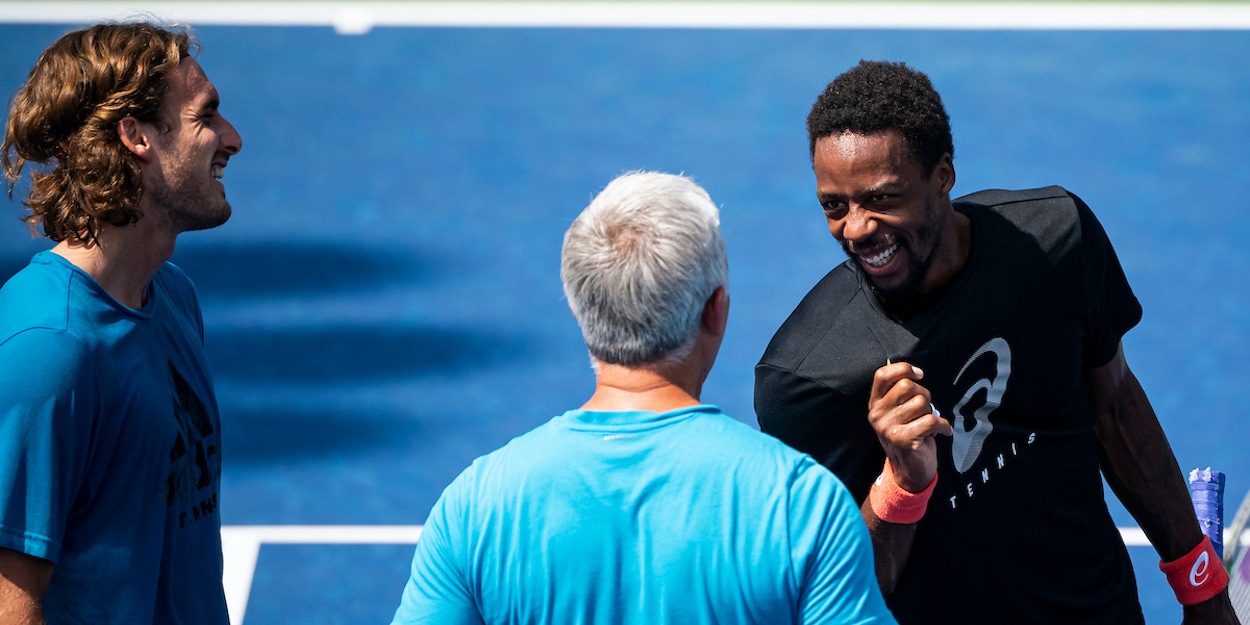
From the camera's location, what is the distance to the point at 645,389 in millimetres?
2170

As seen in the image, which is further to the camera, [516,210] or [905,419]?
[516,210]

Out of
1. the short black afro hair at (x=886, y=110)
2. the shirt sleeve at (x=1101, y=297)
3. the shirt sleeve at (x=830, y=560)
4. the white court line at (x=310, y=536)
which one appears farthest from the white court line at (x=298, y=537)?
the shirt sleeve at (x=830, y=560)

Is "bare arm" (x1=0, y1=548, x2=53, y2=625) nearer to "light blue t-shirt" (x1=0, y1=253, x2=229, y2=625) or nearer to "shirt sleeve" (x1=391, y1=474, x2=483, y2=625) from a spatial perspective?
"light blue t-shirt" (x1=0, y1=253, x2=229, y2=625)

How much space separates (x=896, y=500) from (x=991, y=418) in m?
0.42

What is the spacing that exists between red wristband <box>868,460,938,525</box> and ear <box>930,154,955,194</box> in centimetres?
75

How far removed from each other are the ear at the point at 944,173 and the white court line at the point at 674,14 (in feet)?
19.2

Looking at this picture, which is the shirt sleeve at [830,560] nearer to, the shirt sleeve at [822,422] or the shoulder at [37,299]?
the shirt sleeve at [822,422]

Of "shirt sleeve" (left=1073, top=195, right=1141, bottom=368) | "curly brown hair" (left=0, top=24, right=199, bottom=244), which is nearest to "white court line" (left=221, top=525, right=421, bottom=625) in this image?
"curly brown hair" (left=0, top=24, right=199, bottom=244)

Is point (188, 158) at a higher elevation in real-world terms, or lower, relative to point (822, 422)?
higher

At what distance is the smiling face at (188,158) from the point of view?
292 centimetres

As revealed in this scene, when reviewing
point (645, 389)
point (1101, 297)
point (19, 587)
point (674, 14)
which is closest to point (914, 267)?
point (1101, 297)

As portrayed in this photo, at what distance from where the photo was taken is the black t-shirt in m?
2.93

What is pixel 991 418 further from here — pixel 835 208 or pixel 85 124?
pixel 85 124

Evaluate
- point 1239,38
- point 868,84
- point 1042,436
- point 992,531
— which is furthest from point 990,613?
point 1239,38
